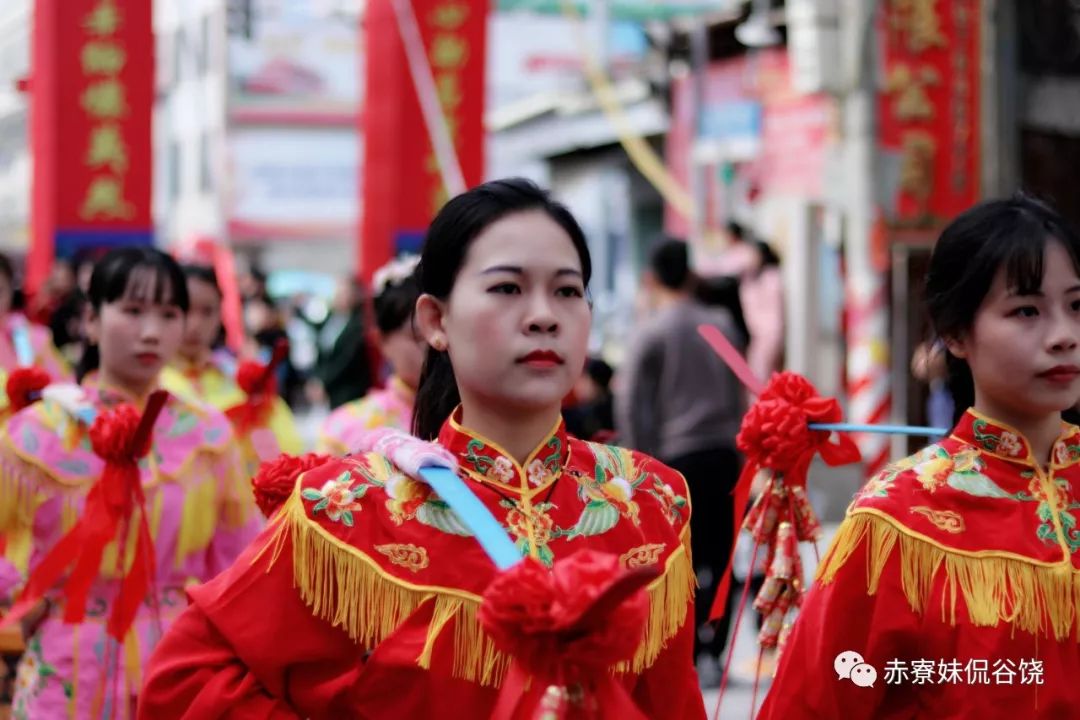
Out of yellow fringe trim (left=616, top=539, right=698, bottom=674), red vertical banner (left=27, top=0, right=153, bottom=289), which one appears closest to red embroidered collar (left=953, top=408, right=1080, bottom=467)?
yellow fringe trim (left=616, top=539, right=698, bottom=674)

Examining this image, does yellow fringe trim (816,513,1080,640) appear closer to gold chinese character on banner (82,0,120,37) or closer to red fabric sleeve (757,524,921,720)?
red fabric sleeve (757,524,921,720)

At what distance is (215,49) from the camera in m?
32.9

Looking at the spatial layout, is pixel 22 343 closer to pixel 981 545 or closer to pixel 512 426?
pixel 512 426

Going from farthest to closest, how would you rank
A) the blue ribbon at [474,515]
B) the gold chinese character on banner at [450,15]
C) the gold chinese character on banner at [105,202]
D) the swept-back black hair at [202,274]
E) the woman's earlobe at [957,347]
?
the gold chinese character on banner at [105,202], the gold chinese character on banner at [450,15], the swept-back black hair at [202,274], the woman's earlobe at [957,347], the blue ribbon at [474,515]

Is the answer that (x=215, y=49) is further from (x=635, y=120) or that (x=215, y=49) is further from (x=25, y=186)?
(x=635, y=120)

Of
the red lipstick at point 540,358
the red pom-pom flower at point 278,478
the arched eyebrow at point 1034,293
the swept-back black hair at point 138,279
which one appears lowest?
the red pom-pom flower at point 278,478

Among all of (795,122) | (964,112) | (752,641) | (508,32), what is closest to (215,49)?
(508,32)

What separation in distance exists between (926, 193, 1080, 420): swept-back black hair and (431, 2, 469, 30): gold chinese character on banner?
882 cm

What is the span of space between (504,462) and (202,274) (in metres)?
3.92

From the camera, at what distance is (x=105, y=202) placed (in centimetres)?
1251

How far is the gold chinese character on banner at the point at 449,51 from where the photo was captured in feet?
38.5

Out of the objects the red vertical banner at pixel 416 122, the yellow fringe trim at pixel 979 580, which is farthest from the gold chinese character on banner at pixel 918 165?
the yellow fringe trim at pixel 979 580

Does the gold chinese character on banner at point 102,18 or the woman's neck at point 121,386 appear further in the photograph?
the gold chinese character on banner at point 102,18

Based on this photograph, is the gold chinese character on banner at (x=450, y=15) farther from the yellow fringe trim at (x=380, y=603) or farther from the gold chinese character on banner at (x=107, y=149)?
the yellow fringe trim at (x=380, y=603)
